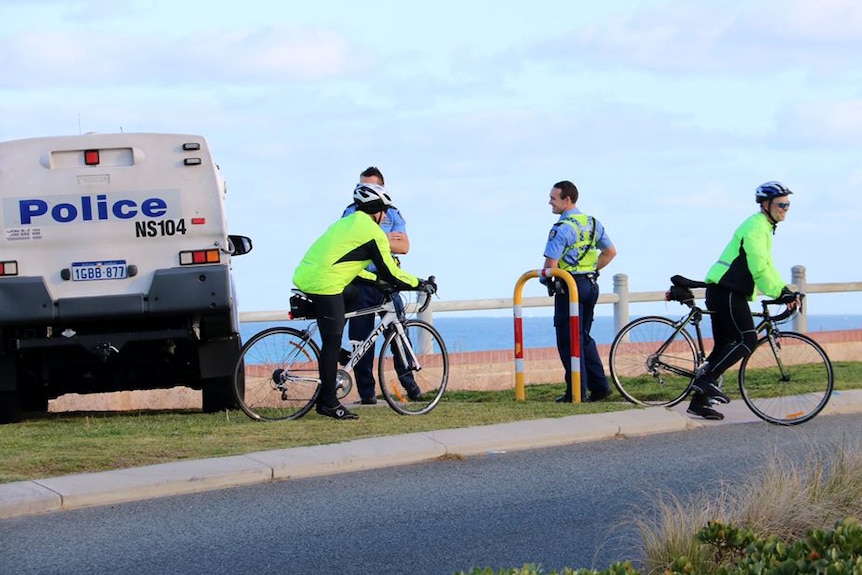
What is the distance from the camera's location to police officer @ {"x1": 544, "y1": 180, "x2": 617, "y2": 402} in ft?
41.9

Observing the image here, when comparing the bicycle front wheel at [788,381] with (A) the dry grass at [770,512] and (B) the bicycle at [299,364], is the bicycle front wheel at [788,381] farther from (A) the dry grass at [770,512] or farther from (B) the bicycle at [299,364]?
(A) the dry grass at [770,512]

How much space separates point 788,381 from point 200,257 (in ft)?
17.7

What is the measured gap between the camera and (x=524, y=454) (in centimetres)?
961

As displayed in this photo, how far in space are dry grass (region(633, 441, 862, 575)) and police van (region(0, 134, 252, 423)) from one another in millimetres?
5682

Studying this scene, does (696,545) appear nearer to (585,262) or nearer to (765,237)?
(765,237)

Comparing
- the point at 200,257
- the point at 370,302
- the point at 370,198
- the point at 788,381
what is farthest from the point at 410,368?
the point at 788,381

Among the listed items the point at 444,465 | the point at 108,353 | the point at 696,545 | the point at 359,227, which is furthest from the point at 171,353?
the point at 696,545

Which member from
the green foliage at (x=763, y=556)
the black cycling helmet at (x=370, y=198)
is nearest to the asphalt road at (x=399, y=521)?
the green foliage at (x=763, y=556)

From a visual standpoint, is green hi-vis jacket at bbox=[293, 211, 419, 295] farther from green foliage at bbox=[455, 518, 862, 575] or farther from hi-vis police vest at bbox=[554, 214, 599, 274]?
green foliage at bbox=[455, 518, 862, 575]

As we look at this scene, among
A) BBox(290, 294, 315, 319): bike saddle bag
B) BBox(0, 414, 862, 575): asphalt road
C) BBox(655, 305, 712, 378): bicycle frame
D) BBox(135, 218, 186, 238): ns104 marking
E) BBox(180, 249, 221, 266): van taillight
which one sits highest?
BBox(135, 218, 186, 238): ns104 marking

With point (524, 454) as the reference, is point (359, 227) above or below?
above

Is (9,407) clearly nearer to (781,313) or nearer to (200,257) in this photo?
(200,257)

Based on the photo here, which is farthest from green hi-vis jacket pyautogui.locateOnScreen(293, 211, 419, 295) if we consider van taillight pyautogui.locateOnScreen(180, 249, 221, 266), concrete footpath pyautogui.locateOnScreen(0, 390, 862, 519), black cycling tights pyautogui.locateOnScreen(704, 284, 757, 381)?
black cycling tights pyautogui.locateOnScreen(704, 284, 757, 381)

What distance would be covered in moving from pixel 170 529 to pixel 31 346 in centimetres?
467
